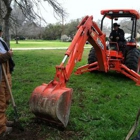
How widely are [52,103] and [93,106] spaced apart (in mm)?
1811

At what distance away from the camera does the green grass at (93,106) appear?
4.41m

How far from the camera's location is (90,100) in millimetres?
6215

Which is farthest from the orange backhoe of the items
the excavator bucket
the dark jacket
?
the dark jacket

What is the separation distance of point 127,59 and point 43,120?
4828mm

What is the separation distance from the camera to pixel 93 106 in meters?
5.73

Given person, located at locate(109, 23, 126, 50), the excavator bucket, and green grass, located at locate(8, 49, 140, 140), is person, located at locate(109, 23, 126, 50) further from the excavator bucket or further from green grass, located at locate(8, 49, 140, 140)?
the excavator bucket

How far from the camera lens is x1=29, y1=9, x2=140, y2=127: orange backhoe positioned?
13.9ft

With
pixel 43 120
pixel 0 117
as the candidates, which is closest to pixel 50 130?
pixel 43 120

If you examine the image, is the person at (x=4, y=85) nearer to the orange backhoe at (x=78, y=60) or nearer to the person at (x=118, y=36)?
the orange backhoe at (x=78, y=60)

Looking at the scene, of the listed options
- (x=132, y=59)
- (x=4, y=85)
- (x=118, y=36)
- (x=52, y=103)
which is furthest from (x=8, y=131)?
(x=118, y=36)

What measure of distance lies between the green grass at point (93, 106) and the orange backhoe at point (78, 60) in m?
0.30

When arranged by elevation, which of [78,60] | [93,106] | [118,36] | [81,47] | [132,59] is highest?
[118,36]

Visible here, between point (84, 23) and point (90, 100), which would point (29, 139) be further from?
point (84, 23)

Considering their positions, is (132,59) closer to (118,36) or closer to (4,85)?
(118,36)
